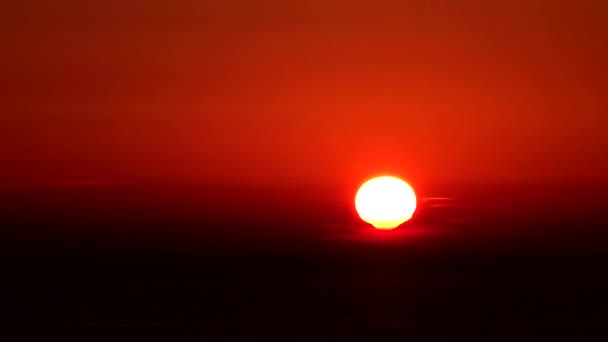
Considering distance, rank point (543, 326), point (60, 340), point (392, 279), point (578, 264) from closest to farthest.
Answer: point (60, 340) → point (543, 326) → point (392, 279) → point (578, 264)

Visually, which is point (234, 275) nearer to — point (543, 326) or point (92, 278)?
point (92, 278)

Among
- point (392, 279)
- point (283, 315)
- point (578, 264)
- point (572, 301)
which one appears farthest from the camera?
point (578, 264)

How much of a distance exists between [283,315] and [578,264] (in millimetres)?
10827

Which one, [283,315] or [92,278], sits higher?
[92,278]

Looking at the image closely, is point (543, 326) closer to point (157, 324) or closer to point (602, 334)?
point (602, 334)

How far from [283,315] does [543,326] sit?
431 centimetres

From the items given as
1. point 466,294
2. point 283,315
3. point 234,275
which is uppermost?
point 234,275

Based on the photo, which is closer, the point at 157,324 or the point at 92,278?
the point at 157,324

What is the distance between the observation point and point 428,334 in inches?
578

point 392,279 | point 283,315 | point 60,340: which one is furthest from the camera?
point 392,279

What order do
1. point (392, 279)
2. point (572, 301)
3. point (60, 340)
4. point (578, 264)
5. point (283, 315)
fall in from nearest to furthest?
point (60, 340) → point (283, 315) → point (572, 301) → point (392, 279) → point (578, 264)

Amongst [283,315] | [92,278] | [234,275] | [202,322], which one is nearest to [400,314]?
[283,315]

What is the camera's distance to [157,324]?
1568 centimetres

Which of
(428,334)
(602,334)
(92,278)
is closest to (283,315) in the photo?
(428,334)
